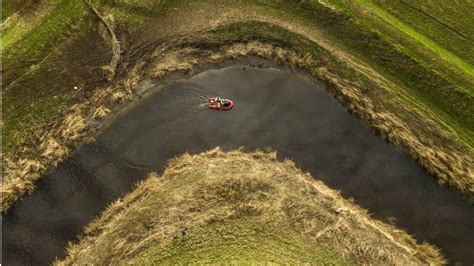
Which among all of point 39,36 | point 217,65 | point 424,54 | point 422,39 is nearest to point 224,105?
point 217,65

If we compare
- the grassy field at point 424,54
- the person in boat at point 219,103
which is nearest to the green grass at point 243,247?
the person in boat at point 219,103

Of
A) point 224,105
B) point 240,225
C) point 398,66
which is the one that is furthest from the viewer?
point 398,66

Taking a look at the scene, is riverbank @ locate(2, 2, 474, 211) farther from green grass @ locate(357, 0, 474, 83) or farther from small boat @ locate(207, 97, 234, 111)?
small boat @ locate(207, 97, 234, 111)

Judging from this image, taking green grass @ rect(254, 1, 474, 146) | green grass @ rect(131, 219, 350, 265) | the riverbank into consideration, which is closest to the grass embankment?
green grass @ rect(131, 219, 350, 265)

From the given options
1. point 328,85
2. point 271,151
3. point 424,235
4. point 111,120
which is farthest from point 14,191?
point 424,235

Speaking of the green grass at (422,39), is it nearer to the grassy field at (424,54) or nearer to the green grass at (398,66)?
the grassy field at (424,54)

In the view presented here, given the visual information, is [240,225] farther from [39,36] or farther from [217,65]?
[39,36]
